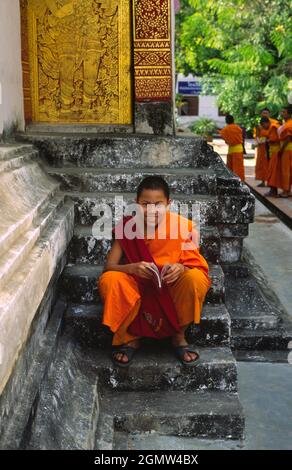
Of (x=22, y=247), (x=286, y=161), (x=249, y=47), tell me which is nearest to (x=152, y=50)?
(x=22, y=247)

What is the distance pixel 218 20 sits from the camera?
1731 cm

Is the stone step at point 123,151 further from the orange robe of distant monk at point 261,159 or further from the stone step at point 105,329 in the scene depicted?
the orange robe of distant monk at point 261,159

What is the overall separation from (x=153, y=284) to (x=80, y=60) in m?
2.71

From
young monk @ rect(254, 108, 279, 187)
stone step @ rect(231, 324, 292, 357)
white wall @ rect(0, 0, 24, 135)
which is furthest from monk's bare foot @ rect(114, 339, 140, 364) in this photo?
young monk @ rect(254, 108, 279, 187)

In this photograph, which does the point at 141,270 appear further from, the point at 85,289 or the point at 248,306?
the point at 248,306

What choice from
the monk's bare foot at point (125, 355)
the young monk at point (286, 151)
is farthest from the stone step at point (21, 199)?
the young monk at point (286, 151)

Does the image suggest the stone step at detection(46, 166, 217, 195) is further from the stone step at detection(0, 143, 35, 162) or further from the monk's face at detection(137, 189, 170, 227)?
the monk's face at detection(137, 189, 170, 227)

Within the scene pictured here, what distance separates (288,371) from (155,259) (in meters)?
1.10

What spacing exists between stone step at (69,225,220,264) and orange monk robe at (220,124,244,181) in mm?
7524

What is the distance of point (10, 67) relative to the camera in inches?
175

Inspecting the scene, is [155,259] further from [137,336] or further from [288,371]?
[288,371]

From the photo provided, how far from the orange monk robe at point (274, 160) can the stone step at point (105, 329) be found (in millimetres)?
7515

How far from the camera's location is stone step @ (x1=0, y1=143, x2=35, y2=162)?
335cm

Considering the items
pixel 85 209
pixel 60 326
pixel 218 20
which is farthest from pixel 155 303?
pixel 218 20
